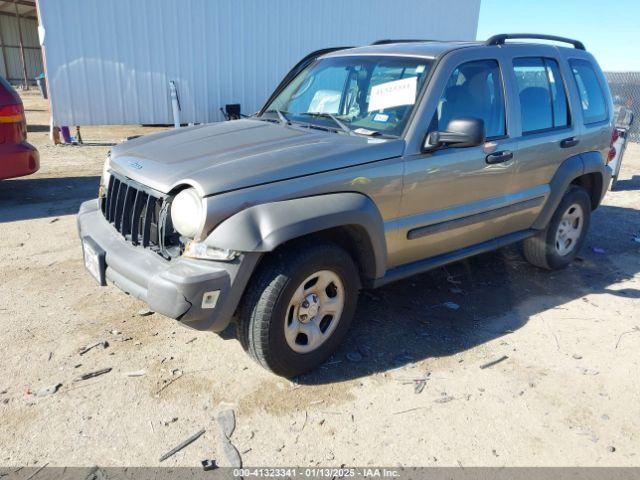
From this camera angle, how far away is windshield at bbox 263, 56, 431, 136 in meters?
3.40

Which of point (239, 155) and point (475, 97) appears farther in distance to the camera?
point (475, 97)

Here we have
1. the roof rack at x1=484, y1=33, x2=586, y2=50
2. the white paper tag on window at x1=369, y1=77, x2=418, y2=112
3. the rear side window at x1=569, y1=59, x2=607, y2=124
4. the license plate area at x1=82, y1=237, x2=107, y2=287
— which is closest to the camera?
the license plate area at x1=82, y1=237, x2=107, y2=287

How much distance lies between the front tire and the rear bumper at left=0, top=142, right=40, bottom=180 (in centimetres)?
456

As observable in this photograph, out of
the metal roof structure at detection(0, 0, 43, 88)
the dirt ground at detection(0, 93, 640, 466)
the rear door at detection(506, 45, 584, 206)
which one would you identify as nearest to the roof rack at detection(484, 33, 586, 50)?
the rear door at detection(506, 45, 584, 206)

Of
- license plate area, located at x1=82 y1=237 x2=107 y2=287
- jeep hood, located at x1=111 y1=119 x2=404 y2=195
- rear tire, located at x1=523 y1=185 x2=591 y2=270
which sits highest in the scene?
jeep hood, located at x1=111 y1=119 x2=404 y2=195

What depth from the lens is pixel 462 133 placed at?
3.15m

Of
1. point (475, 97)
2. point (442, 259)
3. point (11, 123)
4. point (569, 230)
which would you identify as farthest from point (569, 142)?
point (11, 123)

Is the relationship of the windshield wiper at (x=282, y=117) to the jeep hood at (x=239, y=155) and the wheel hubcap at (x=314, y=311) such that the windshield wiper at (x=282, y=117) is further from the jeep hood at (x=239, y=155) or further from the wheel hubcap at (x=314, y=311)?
the wheel hubcap at (x=314, y=311)

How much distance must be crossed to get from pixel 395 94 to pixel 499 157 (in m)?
0.93

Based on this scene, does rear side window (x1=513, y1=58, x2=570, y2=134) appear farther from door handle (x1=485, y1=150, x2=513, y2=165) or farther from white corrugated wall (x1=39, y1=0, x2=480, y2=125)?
white corrugated wall (x1=39, y1=0, x2=480, y2=125)

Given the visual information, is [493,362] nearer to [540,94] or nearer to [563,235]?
[563,235]

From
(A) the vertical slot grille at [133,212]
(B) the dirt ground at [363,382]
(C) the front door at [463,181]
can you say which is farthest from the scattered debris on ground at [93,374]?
(C) the front door at [463,181]

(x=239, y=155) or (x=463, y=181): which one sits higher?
(x=239, y=155)

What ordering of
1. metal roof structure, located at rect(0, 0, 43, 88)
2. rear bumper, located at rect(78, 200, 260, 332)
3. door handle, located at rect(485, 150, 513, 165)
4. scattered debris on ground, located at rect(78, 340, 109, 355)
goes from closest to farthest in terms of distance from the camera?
rear bumper, located at rect(78, 200, 260, 332), scattered debris on ground, located at rect(78, 340, 109, 355), door handle, located at rect(485, 150, 513, 165), metal roof structure, located at rect(0, 0, 43, 88)
